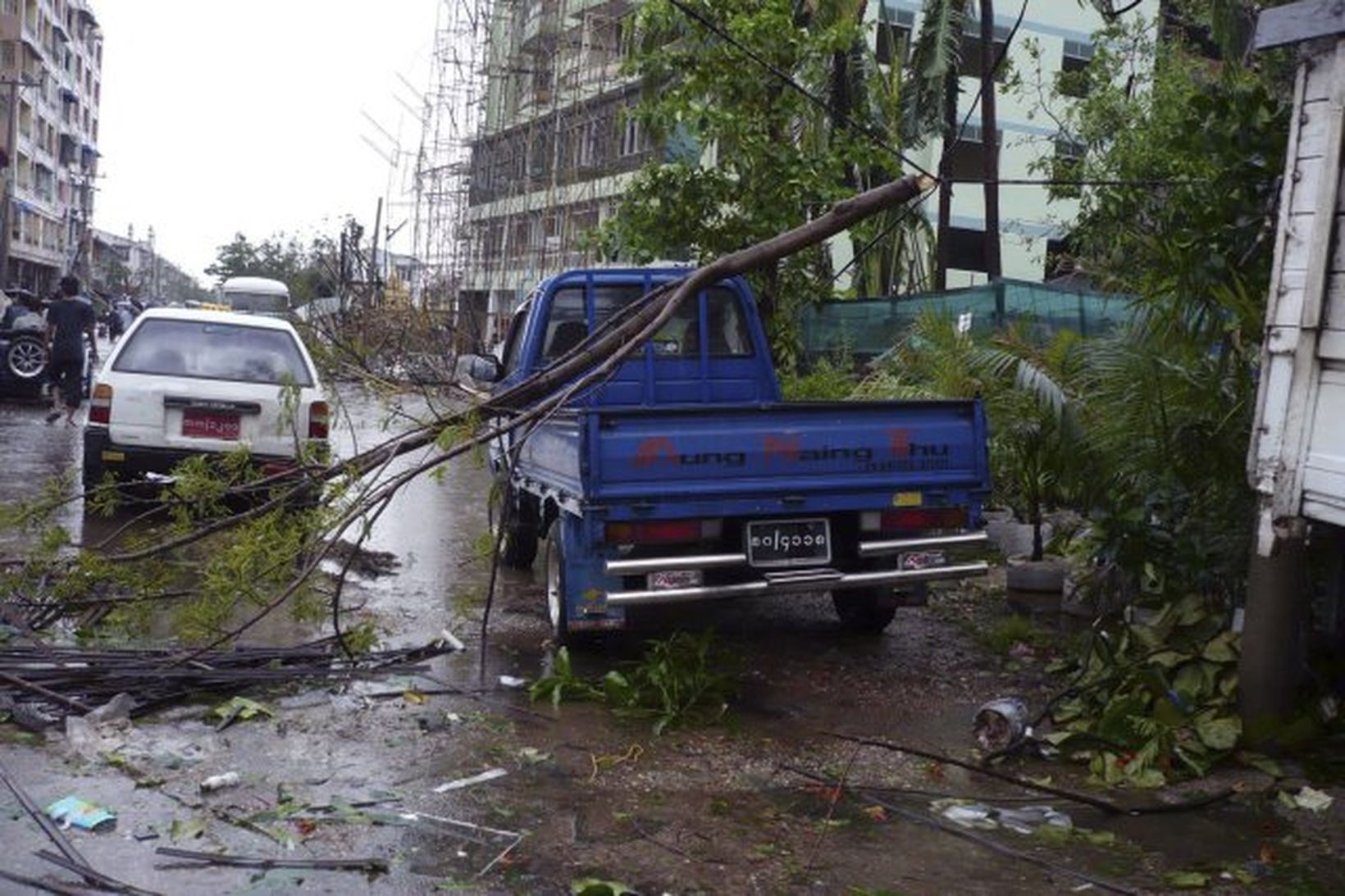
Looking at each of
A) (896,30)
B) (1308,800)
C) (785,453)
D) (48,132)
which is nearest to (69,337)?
(785,453)

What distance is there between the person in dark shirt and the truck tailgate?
13.4 m

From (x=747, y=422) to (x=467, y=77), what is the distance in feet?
104

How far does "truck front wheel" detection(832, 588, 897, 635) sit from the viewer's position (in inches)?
337

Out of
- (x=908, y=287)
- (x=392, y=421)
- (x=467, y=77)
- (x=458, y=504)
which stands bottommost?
(x=458, y=504)

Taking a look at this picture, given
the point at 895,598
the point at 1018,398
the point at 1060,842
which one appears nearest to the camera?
the point at 1060,842

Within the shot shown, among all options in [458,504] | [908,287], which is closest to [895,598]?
[458,504]

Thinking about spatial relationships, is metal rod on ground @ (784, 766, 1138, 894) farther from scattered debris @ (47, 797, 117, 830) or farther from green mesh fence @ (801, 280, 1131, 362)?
green mesh fence @ (801, 280, 1131, 362)

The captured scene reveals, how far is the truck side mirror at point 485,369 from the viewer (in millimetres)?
10258

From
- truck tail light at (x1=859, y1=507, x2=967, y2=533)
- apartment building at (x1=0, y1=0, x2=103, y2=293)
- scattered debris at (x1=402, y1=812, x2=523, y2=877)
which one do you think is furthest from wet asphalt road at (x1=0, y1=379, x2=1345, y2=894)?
apartment building at (x1=0, y1=0, x2=103, y2=293)

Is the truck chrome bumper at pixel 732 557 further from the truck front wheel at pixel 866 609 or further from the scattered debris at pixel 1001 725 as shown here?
the scattered debris at pixel 1001 725

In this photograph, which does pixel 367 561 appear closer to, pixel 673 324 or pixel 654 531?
pixel 673 324

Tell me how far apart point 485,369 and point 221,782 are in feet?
17.3

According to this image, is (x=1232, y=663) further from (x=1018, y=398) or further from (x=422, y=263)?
(x=422, y=263)

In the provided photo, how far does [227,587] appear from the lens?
21.7 ft
